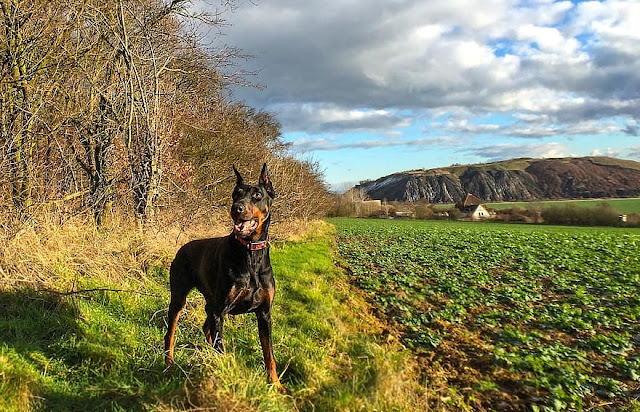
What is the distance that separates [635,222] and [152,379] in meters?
63.1

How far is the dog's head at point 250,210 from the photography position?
3639 millimetres

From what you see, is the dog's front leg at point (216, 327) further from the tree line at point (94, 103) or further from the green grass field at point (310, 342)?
the tree line at point (94, 103)

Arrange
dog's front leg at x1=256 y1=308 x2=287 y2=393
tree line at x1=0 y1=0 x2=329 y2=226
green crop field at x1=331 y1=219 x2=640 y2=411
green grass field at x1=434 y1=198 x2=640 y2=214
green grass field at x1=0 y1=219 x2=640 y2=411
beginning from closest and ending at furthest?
green grass field at x1=0 y1=219 x2=640 y2=411 → dog's front leg at x1=256 y1=308 x2=287 y2=393 → green crop field at x1=331 y1=219 x2=640 y2=411 → tree line at x1=0 y1=0 x2=329 y2=226 → green grass field at x1=434 y1=198 x2=640 y2=214

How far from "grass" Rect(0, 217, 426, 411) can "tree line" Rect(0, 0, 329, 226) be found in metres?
1.38

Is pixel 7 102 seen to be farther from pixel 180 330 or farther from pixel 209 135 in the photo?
pixel 209 135

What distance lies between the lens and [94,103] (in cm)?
916

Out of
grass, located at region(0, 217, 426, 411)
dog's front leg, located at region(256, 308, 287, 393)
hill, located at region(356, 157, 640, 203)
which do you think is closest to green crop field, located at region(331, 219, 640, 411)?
grass, located at region(0, 217, 426, 411)

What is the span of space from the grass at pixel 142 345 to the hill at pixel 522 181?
444 feet

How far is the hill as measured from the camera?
418ft

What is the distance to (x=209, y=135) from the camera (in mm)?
15211

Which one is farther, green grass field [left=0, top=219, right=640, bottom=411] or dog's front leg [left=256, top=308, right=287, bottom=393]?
dog's front leg [left=256, top=308, right=287, bottom=393]

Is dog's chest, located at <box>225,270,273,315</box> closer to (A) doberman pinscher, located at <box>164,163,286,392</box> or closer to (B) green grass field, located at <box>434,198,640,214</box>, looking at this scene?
(A) doberman pinscher, located at <box>164,163,286,392</box>

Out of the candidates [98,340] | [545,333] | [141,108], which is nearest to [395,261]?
[545,333]

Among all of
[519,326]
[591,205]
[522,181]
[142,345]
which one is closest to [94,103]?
[142,345]
